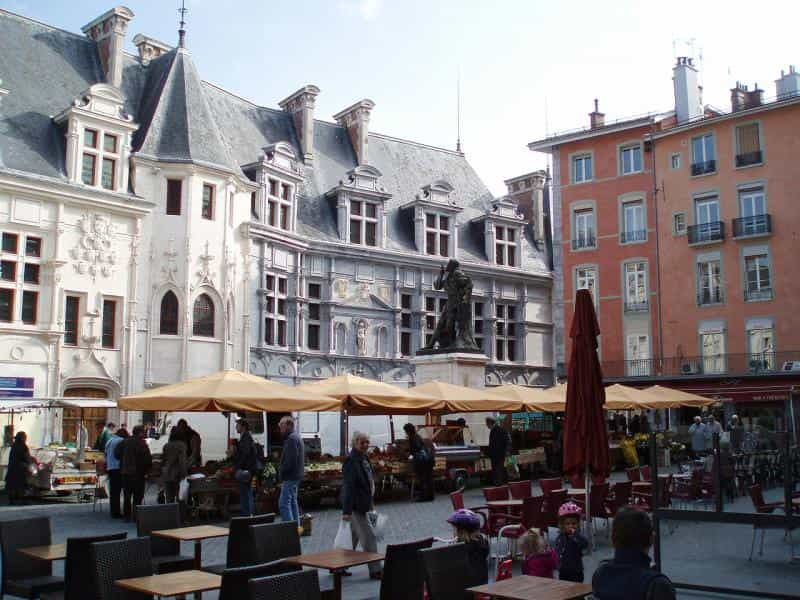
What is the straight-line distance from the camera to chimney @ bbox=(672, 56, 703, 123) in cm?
3484

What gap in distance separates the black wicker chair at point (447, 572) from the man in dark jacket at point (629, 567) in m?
1.72

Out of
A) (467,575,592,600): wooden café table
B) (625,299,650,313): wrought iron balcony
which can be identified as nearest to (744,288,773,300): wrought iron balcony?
(625,299,650,313): wrought iron balcony

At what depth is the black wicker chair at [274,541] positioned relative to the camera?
7.16 meters

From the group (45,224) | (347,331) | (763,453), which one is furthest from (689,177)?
(763,453)

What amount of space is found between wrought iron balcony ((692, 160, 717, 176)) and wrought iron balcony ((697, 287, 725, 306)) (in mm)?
4435

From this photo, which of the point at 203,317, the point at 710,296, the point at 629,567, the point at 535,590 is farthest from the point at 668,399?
the point at 629,567

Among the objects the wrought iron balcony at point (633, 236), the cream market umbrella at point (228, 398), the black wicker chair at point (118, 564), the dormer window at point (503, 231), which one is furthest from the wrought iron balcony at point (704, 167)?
the black wicker chair at point (118, 564)

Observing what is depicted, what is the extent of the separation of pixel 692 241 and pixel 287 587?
30.4 m

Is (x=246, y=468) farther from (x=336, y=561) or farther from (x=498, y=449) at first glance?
(x=336, y=561)

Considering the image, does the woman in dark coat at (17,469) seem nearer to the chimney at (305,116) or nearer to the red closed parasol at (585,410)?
→ the red closed parasol at (585,410)

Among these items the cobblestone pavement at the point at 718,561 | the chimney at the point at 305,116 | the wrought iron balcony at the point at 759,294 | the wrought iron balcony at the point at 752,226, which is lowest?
the cobblestone pavement at the point at 718,561

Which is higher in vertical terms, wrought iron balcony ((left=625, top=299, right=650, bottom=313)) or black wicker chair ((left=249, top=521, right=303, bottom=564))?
wrought iron balcony ((left=625, top=299, right=650, bottom=313))

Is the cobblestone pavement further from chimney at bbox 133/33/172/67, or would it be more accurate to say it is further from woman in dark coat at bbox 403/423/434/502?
chimney at bbox 133/33/172/67

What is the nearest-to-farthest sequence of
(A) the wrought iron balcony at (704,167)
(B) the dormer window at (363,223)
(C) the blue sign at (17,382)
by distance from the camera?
(C) the blue sign at (17,382) < (A) the wrought iron balcony at (704,167) < (B) the dormer window at (363,223)
